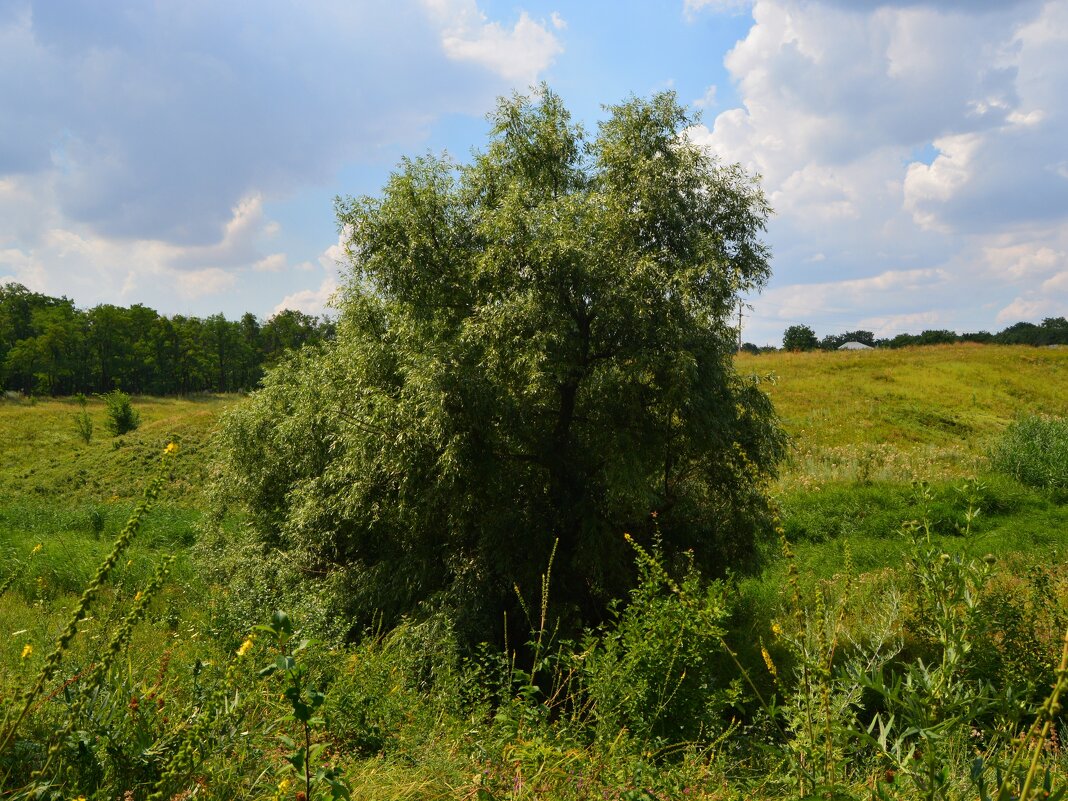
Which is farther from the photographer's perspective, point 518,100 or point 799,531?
point 799,531

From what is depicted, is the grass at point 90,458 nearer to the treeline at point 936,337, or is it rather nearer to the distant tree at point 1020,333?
the treeline at point 936,337

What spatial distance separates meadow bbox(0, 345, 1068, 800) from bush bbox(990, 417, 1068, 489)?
0.55ft

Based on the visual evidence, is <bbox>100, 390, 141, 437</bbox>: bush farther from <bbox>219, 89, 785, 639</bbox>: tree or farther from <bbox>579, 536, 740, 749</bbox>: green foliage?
<bbox>579, 536, 740, 749</bbox>: green foliage

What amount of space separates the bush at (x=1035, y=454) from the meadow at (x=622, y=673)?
166mm

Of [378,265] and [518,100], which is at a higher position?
[518,100]

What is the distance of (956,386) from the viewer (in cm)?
3731

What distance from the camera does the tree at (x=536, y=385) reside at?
10156 mm

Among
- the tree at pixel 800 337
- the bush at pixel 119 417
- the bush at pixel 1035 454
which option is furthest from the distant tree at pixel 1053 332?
the bush at pixel 119 417

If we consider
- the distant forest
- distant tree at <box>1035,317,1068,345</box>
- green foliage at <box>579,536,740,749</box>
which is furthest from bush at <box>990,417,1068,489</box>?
distant tree at <box>1035,317,1068,345</box>

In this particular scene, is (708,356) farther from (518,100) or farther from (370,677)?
(370,677)

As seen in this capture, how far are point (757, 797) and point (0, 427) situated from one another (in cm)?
5296

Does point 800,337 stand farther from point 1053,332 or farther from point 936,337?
point 1053,332

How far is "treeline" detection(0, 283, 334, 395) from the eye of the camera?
63.8 m

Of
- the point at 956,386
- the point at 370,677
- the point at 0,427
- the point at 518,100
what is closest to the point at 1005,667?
the point at 370,677
